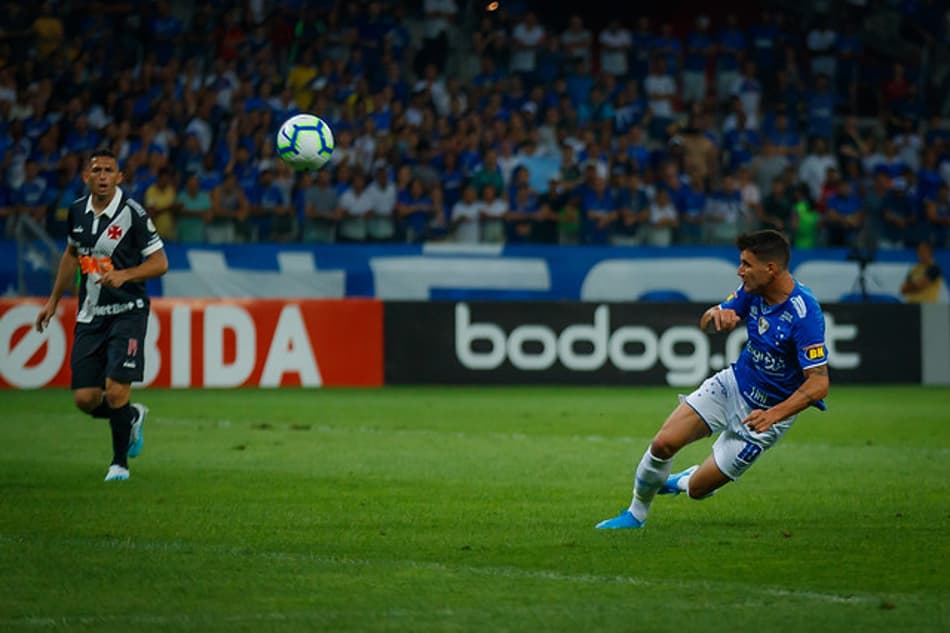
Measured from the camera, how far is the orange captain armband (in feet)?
35.0

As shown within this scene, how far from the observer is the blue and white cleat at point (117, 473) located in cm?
1071

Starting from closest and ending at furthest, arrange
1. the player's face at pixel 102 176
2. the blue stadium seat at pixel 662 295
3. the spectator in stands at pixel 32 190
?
the player's face at pixel 102 176, the spectator in stands at pixel 32 190, the blue stadium seat at pixel 662 295

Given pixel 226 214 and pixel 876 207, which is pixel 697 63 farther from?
→ pixel 226 214

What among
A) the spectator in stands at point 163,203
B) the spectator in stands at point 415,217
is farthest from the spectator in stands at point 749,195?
the spectator in stands at point 163,203

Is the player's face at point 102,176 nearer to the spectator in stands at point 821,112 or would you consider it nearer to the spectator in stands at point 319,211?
the spectator in stands at point 319,211

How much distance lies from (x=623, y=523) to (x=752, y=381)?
3.48 feet

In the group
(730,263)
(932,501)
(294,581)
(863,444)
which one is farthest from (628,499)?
(730,263)

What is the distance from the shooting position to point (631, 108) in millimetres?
25625

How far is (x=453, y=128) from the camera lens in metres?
24.3

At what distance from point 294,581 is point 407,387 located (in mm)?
14244

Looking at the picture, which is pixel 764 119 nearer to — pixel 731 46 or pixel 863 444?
pixel 731 46

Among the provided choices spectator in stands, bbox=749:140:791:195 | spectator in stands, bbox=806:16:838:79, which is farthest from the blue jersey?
spectator in stands, bbox=806:16:838:79

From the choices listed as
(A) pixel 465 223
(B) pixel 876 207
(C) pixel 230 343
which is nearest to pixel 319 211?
(A) pixel 465 223

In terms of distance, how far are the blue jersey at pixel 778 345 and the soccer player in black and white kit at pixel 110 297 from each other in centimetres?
424
